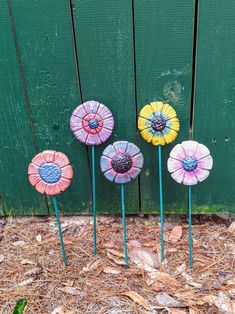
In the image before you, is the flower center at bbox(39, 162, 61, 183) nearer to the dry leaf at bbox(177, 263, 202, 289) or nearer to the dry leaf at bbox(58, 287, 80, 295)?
the dry leaf at bbox(58, 287, 80, 295)

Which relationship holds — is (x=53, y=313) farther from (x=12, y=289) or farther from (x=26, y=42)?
(x=26, y=42)

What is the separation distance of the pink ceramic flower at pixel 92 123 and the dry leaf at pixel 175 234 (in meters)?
0.62

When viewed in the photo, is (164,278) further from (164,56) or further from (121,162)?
(164,56)

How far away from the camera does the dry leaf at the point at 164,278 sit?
1590 mm

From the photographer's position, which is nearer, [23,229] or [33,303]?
[33,303]

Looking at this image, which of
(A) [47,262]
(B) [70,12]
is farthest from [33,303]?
(B) [70,12]

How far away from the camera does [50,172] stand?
1.54m

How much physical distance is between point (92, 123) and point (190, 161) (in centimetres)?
46

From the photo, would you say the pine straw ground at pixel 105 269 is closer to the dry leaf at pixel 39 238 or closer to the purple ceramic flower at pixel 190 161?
the dry leaf at pixel 39 238

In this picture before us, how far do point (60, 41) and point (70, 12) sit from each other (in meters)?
0.13

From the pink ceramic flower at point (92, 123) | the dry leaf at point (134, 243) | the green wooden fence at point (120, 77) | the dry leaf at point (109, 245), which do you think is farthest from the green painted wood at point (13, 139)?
the dry leaf at point (134, 243)

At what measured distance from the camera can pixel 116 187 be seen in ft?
6.15

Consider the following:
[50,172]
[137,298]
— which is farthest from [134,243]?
[50,172]

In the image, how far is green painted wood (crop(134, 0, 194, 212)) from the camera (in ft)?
4.97
